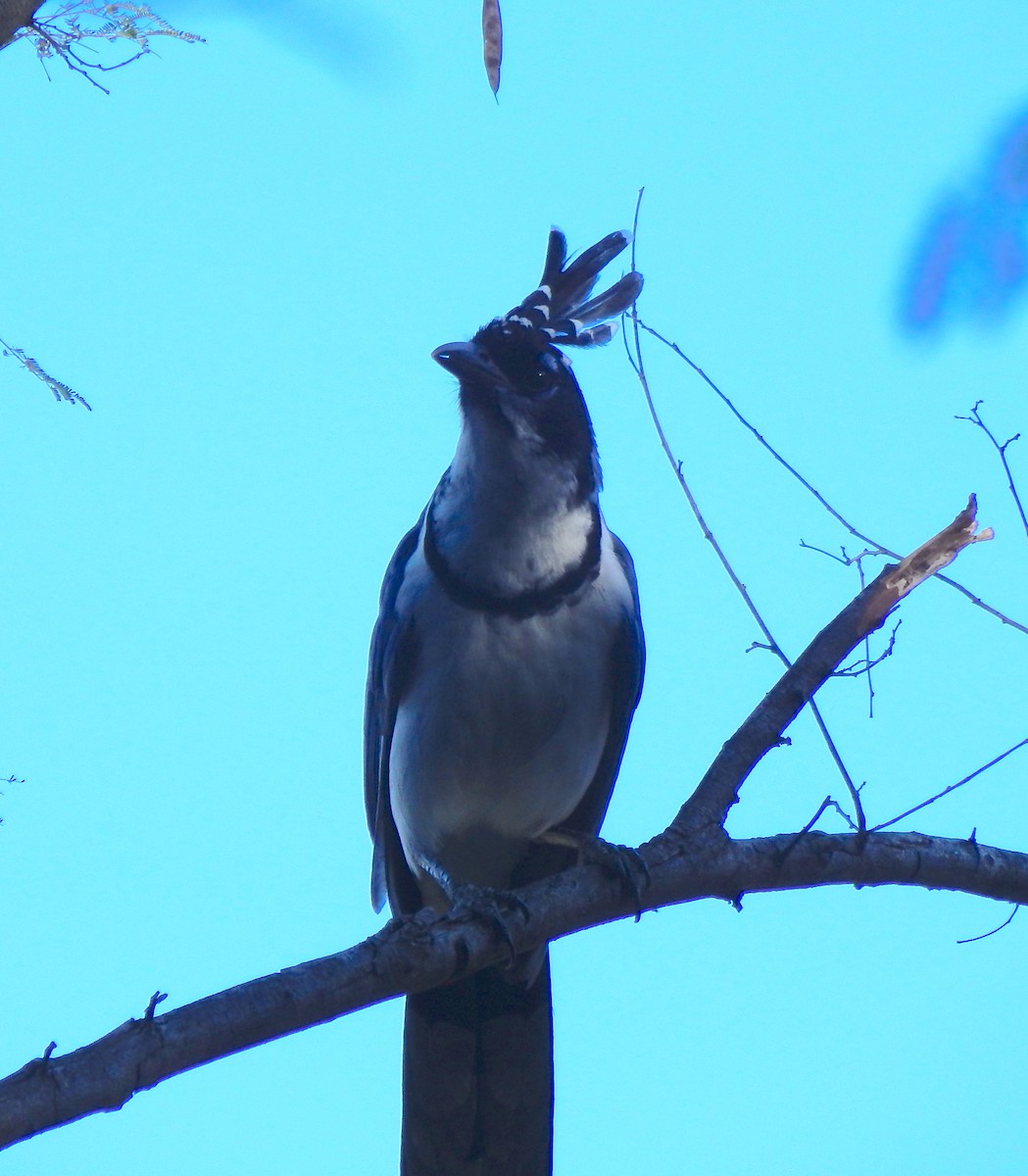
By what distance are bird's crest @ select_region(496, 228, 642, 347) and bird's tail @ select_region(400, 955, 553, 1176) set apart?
188 centimetres

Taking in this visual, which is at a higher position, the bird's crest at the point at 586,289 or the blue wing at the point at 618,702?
the bird's crest at the point at 586,289

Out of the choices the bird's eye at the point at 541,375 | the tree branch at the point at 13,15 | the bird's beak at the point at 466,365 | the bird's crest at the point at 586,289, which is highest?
the bird's crest at the point at 586,289

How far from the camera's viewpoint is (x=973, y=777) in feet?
9.64

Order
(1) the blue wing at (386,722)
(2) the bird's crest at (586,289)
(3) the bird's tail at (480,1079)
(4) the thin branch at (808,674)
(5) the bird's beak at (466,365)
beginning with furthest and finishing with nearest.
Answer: (2) the bird's crest at (586,289) → (1) the blue wing at (386,722) → (5) the bird's beak at (466,365) → (3) the bird's tail at (480,1079) → (4) the thin branch at (808,674)

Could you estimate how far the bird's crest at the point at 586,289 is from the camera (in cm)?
408

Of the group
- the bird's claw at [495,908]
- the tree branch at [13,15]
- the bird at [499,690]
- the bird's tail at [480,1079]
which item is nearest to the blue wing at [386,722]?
the bird at [499,690]

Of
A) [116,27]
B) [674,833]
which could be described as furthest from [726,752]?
[116,27]

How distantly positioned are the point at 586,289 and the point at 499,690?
142 centimetres

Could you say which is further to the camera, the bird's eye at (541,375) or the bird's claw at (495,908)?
the bird's eye at (541,375)

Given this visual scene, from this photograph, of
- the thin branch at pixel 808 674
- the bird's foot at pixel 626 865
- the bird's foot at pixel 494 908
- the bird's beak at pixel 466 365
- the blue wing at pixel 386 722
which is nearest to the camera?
the bird's foot at pixel 494 908

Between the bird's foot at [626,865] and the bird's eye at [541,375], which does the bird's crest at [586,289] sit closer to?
the bird's eye at [541,375]

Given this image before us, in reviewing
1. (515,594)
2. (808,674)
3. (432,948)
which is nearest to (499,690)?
(515,594)

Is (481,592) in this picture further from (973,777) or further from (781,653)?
(973,777)

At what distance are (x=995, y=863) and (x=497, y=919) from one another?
3.62 ft
